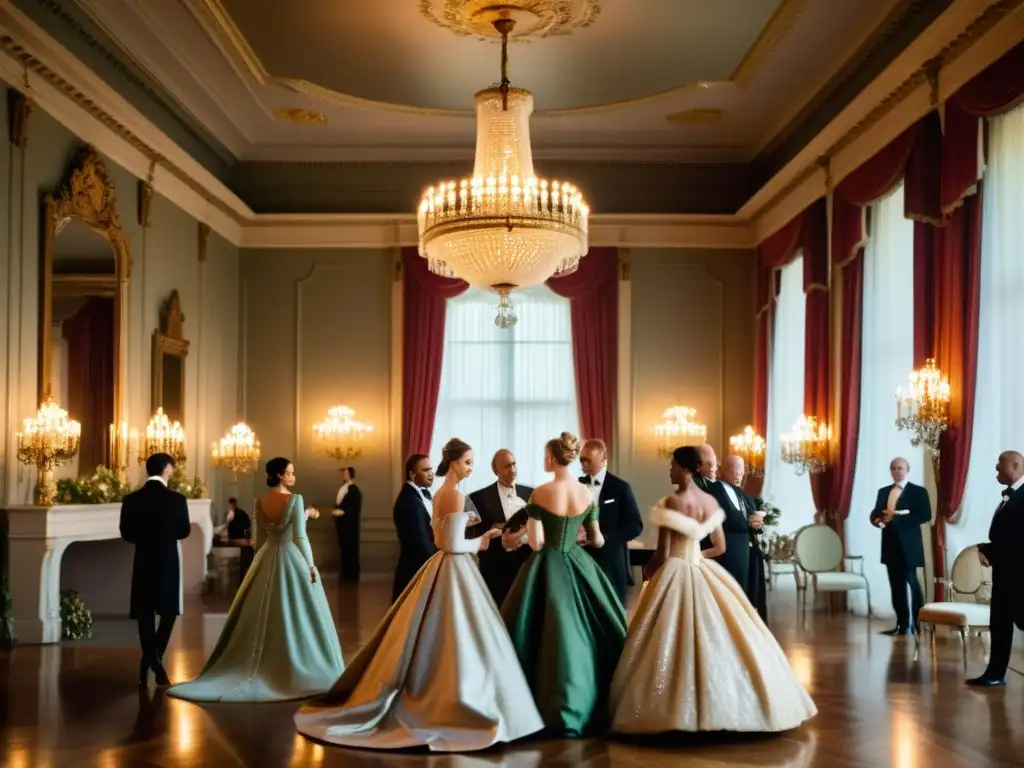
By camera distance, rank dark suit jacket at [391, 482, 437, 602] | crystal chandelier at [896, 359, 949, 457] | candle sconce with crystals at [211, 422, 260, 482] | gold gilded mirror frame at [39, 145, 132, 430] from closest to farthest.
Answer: dark suit jacket at [391, 482, 437, 602] < crystal chandelier at [896, 359, 949, 457] < gold gilded mirror frame at [39, 145, 132, 430] < candle sconce with crystals at [211, 422, 260, 482]

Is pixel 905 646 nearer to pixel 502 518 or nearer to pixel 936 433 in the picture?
pixel 936 433

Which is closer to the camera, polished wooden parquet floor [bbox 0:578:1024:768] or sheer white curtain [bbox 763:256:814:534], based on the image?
polished wooden parquet floor [bbox 0:578:1024:768]

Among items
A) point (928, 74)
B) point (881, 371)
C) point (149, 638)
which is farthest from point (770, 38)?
point (149, 638)

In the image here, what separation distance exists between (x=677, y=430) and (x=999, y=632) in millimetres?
7738

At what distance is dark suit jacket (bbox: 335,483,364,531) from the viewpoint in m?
14.5

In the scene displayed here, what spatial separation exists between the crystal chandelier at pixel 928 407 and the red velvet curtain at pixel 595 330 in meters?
6.37

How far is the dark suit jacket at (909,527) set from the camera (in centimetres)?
930

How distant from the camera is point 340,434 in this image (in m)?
14.7

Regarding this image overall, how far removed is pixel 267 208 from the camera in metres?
15.2

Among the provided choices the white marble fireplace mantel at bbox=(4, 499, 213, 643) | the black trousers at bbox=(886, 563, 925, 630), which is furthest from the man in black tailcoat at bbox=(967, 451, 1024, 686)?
the white marble fireplace mantel at bbox=(4, 499, 213, 643)

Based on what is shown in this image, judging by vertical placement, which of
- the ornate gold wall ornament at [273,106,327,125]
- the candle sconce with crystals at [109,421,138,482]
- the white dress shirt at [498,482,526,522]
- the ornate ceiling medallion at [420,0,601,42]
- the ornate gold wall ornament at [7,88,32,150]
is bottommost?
the white dress shirt at [498,482,526,522]

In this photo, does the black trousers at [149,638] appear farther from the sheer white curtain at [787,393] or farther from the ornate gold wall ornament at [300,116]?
the sheer white curtain at [787,393]

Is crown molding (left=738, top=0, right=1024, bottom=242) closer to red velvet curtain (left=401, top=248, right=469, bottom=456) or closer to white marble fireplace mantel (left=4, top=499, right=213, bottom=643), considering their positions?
red velvet curtain (left=401, top=248, right=469, bottom=456)

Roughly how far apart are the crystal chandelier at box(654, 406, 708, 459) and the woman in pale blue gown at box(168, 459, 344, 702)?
8202 mm
